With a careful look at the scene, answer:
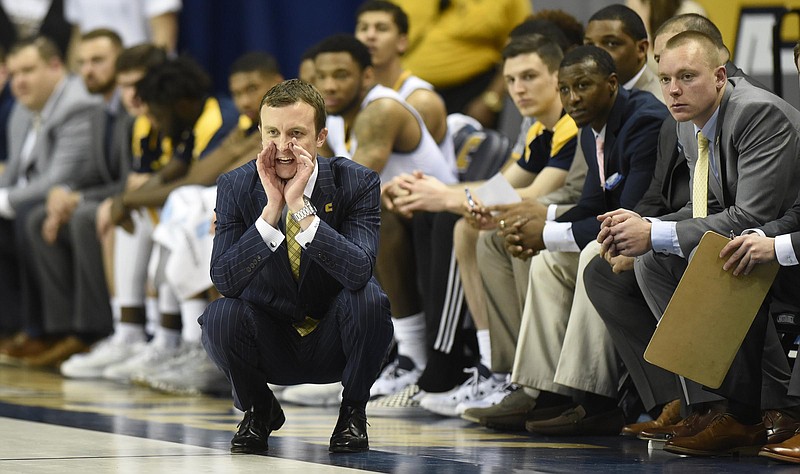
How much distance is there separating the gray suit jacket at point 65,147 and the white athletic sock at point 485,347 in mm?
3265

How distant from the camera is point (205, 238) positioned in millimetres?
6305

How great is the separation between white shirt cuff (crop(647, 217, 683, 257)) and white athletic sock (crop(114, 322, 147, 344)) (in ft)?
12.6

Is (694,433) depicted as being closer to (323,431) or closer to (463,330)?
(323,431)

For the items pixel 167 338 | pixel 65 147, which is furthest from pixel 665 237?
pixel 65 147

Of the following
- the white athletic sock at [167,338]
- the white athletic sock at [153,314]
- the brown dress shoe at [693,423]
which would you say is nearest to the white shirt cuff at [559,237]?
the brown dress shoe at [693,423]

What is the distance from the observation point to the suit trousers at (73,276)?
7441mm

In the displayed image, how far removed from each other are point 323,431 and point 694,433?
1246 mm

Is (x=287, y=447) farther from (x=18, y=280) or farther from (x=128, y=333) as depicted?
(x=18, y=280)

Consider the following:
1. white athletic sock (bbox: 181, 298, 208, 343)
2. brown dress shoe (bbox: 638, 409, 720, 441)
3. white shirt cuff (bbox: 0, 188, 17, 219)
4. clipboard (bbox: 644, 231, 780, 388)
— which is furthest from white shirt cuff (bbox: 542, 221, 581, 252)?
white shirt cuff (bbox: 0, 188, 17, 219)

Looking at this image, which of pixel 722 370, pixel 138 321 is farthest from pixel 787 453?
pixel 138 321

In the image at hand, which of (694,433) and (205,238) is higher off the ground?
(205,238)

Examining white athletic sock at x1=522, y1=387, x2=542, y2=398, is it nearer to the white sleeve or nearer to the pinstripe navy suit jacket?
the pinstripe navy suit jacket

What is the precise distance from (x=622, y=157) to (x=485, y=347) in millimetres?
1007

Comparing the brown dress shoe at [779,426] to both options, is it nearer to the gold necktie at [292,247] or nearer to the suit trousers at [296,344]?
the suit trousers at [296,344]
